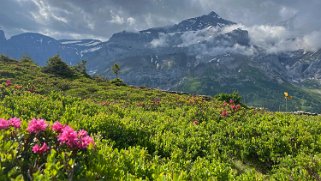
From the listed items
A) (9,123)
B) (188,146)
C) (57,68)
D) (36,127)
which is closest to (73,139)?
(36,127)

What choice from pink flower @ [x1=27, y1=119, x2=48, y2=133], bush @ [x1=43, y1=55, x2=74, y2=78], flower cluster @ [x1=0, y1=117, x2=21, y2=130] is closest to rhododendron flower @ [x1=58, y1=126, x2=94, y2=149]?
pink flower @ [x1=27, y1=119, x2=48, y2=133]

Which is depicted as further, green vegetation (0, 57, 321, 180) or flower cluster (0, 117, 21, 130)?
green vegetation (0, 57, 321, 180)

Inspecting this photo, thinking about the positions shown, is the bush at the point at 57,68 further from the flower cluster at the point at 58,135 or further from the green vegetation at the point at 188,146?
the flower cluster at the point at 58,135

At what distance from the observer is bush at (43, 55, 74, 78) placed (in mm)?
68325

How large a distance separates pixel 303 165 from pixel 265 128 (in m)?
4.95

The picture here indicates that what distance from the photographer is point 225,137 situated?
16734mm

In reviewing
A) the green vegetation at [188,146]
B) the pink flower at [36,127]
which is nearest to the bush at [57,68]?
the green vegetation at [188,146]

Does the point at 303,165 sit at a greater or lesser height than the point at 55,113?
lesser

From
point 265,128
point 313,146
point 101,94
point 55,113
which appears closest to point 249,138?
point 265,128

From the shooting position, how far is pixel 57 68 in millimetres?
70250

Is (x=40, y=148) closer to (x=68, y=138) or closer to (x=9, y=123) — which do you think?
(x=68, y=138)

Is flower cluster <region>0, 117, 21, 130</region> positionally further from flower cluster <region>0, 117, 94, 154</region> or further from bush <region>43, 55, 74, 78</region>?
bush <region>43, 55, 74, 78</region>

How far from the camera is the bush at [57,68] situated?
6832cm

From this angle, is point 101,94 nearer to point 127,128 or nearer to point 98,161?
point 127,128
